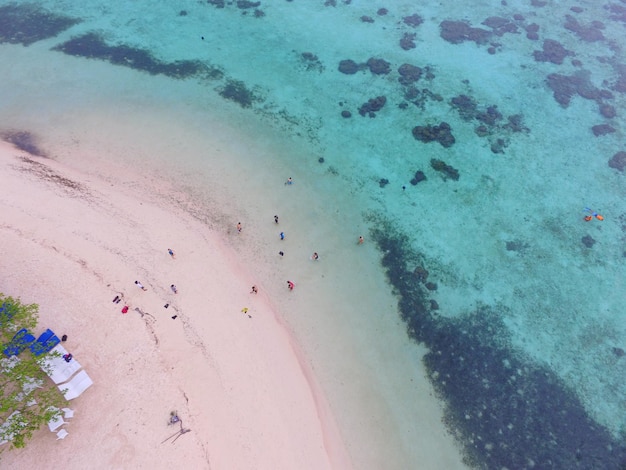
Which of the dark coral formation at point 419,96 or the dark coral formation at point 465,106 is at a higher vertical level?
the dark coral formation at point 419,96

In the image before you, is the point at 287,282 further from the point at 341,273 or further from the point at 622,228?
the point at 622,228

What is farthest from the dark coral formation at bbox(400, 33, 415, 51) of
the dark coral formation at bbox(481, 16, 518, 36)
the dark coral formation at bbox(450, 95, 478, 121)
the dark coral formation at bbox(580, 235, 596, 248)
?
the dark coral formation at bbox(580, 235, 596, 248)

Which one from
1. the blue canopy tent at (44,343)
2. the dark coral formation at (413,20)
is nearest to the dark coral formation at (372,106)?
the dark coral formation at (413,20)

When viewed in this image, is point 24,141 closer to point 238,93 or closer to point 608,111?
point 238,93

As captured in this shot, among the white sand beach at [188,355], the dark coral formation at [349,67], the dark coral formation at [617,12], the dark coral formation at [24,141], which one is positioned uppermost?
the dark coral formation at [617,12]

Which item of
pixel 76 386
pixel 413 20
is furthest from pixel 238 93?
pixel 76 386

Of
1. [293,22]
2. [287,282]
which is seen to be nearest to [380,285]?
[287,282]

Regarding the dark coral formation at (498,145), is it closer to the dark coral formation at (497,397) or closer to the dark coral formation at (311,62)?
the dark coral formation at (497,397)

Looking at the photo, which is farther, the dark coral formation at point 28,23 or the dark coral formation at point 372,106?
the dark coral formation at point 28,23
